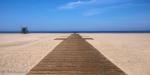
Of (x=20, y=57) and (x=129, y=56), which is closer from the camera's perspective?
(x=20, y=57)

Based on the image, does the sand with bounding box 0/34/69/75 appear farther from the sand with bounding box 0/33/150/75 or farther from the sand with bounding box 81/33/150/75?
the sand with bounding box 81/33/150/75

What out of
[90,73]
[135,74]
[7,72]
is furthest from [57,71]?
[135,74]

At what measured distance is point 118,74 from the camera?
5.27 m

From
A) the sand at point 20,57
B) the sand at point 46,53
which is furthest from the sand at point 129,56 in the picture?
the sand at point 20,57

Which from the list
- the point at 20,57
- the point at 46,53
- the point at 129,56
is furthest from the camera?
the point at 46,53

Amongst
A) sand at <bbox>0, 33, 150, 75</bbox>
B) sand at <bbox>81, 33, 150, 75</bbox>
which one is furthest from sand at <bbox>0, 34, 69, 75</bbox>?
sand at <bbox>81, 33, 150, 75</bbox>

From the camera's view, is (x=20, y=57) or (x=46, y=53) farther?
(x=46, y=53)

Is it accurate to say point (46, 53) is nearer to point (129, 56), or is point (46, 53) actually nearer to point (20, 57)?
point (20, 57)

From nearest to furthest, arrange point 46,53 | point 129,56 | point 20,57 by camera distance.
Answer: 1. point 20,57
2. point 129,56
3. point 46,53

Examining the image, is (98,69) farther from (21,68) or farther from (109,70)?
(21,68)

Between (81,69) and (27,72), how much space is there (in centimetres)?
143

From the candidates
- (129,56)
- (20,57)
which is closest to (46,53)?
(20,57)

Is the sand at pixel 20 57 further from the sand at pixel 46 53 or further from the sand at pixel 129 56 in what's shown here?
the sand at pixel 129 56

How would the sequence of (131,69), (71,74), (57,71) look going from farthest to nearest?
1. (131,69)
2. (57,71)
3. (71,74)
